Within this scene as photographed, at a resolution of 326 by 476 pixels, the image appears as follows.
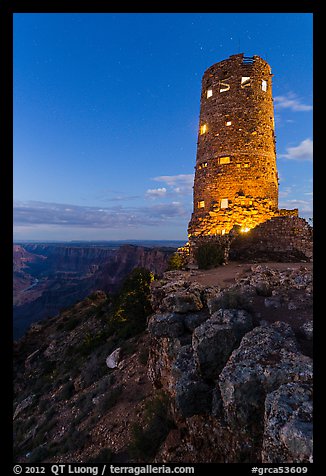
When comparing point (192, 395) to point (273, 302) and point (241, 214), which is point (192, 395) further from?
point (241, 214)

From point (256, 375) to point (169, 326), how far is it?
377cm

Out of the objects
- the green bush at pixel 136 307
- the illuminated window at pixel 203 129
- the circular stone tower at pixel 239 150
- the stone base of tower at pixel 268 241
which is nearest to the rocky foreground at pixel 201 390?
the green bush at pixel 136 307

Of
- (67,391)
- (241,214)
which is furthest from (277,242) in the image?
(67,391)

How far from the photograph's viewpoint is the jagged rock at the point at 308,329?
5.46 metres

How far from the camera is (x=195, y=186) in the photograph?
1956cm

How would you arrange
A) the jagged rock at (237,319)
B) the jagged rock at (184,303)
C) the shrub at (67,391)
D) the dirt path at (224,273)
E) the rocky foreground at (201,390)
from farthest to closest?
the shrub at (67,391)
the dirt path at (224,273)
the jagged rock at (184,303)
the jagged rock at (237,319)
the rocky foreground at (201,390)

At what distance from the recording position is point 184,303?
834 cm

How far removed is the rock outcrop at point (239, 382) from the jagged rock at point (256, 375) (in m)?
0.01

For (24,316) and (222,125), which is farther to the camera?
(24,316)

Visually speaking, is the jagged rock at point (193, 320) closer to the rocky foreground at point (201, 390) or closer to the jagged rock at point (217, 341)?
the rocky foreground at point (201, 390)

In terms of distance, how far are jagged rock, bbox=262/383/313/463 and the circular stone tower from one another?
14154 millimetres
